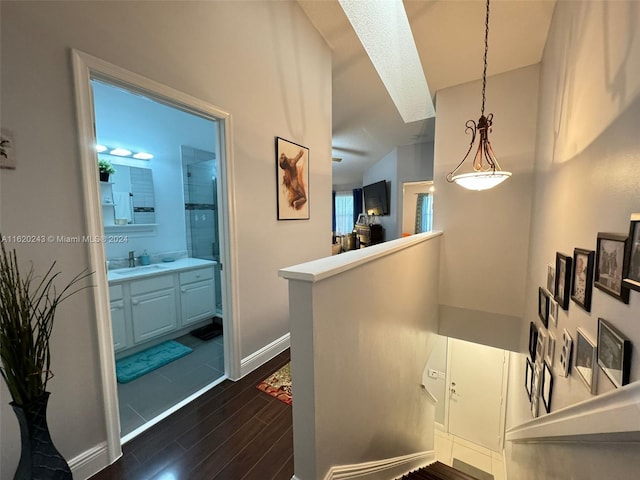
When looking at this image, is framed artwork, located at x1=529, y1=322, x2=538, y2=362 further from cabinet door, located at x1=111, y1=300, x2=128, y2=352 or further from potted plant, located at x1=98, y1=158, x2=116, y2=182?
potted plant, located at x1=98, y1=158, x2=116, y2=182

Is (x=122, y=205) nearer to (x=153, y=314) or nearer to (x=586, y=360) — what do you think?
(x=153, y=314)

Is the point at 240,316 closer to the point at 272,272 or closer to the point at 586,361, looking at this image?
the point at 272,272

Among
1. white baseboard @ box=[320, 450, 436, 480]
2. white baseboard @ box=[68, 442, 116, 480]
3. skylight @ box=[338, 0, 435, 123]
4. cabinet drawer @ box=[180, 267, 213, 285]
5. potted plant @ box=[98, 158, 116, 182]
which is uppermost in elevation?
skylight @ box=[338, 0, 435, 123]

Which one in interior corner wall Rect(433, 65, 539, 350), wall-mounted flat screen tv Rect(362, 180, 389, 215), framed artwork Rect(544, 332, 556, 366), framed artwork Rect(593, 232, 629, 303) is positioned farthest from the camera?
wall-mounted flat screen tv Rect(362, 180, 389, 215)

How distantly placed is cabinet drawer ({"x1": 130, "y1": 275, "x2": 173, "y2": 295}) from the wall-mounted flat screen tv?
17.5ft

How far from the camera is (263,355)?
93.8 inches

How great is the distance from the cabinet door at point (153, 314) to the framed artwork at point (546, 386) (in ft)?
11.3

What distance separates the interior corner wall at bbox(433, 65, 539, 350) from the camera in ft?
10.1

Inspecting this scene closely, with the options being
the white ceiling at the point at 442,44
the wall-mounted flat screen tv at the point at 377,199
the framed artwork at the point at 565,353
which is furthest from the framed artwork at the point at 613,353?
the wall-mounted flat screen tv at the point at 377,199

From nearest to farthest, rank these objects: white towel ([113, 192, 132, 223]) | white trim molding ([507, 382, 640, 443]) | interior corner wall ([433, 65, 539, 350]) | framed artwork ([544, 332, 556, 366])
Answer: white trim molding ([507, 382, 640, 443]) → framed artwork ([544, 332, 556, 366]) → white towel ([113, 192, 132, 223]) → interior corner wall ([433, 65, 539, 350])

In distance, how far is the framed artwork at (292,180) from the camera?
98.0 inches

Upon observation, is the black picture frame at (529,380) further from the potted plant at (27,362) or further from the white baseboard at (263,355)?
the potted plant at (27,362)

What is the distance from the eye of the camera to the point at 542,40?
2.59 m

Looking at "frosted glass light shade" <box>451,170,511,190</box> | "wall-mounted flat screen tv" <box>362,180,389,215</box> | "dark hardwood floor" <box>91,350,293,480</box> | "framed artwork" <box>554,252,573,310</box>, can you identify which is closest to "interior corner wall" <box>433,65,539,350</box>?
"framed artwork" <box>554,252,573,310</box>
